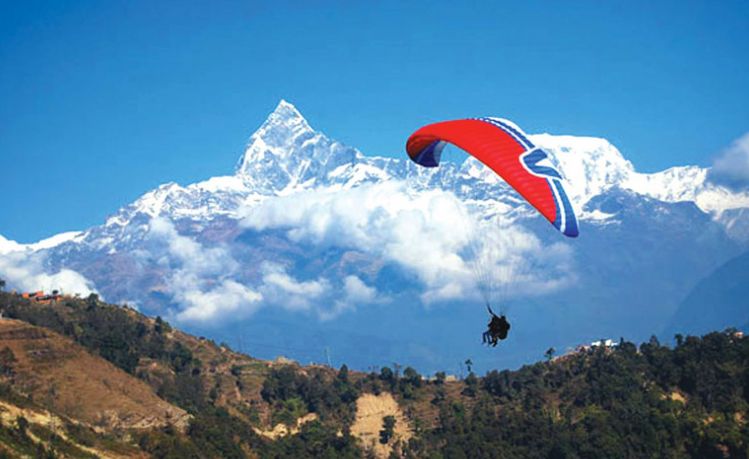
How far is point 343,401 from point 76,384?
50108 millimetres

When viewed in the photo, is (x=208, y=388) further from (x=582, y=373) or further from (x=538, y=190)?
(x=538, y=190)

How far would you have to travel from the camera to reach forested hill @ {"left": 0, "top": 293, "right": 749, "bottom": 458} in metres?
115

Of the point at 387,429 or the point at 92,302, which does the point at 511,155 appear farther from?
the point at 92,302

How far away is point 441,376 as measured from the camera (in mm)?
170625

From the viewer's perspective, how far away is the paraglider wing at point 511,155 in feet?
171

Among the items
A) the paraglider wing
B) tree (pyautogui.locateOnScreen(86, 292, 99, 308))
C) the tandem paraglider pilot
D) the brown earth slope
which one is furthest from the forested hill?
the tandem paraglider pilot

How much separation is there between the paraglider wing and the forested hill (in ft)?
164

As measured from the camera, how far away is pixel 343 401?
160875mm

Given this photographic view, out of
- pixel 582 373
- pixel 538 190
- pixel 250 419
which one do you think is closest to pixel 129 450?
pixel 250 419

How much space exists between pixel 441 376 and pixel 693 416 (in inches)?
1956

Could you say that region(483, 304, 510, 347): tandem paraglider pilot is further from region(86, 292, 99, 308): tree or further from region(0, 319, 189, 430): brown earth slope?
region(86, 292, 99, 308): tree

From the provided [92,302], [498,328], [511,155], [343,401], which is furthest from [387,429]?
[511,155]

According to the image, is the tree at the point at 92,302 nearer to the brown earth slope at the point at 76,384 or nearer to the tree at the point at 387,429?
the brown earth slope at the point at 76,384

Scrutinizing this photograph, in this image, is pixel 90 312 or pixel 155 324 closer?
pixel 90 312
